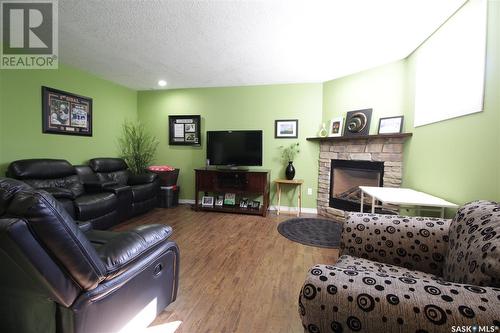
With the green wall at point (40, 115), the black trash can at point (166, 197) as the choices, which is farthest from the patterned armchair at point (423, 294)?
the green wall at point (40, 115)

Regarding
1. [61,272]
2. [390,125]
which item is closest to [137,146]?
[61,272]

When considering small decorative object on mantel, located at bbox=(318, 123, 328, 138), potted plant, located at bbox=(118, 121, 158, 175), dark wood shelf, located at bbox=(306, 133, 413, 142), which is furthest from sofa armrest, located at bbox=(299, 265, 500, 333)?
potted plant, located at bbox=(118, 121, 158, 175)

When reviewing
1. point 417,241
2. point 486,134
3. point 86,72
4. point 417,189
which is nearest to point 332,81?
point 417,189

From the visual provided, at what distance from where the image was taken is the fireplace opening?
3.12 m

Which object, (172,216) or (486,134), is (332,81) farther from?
(172,216)

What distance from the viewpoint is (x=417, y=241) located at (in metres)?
1.24

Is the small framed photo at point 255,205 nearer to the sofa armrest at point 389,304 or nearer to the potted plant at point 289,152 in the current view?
the potted plant at point 289,152

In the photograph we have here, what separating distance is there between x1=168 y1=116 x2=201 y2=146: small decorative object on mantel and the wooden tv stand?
78 cm

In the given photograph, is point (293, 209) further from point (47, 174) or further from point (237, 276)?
point (47, 174)

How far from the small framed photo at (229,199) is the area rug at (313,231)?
1.02 m

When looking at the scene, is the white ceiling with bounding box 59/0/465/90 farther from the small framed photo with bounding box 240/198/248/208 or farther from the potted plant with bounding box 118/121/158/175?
Result: the small framed photo with bounding box 240/198/248/208

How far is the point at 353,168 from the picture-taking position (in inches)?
132

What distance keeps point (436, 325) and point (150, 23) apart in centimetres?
284

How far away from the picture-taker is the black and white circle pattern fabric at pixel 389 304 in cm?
60
